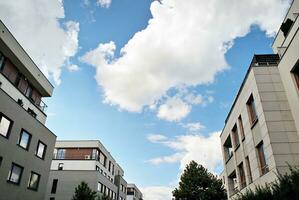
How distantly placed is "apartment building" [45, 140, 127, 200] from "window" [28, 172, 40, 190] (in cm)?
1778

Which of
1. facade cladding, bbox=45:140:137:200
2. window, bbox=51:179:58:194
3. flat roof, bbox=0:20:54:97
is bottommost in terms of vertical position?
window, bbox=51:179:58:194

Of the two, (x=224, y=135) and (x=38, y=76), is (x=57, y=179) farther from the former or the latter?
(x=224, y=135)

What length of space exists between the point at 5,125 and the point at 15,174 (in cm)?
398

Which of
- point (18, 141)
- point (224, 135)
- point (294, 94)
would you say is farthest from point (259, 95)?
point (18, 141)

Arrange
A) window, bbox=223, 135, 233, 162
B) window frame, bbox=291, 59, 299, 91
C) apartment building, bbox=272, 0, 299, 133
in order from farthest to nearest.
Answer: window, bbox=223, 135, 233, 162, window frame, bbox=291, 59, 299, 91, apartment building, bbox=272, 0, 299, 133

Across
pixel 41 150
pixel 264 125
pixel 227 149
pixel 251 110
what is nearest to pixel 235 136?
pixel 227 149

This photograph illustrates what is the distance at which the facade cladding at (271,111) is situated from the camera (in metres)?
14.2

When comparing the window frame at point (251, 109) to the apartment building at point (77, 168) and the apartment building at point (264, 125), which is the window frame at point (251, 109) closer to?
the apartment building at point (264, 125)

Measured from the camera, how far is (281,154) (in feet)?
46.1

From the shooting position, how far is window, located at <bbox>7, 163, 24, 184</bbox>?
65.5 ft

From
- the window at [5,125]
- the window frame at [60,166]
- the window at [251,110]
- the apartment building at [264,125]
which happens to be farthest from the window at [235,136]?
the window frame at [60,166]

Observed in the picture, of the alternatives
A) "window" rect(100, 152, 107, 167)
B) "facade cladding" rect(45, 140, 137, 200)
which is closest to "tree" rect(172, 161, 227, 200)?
"facade cladding" rect(45, 140, 137, 200)

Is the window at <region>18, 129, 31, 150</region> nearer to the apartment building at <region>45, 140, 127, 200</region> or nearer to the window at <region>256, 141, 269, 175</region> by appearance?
the window at <region>256, 141, 269, 175</region>

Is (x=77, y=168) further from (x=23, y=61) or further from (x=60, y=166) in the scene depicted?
(x=23, y=61)
